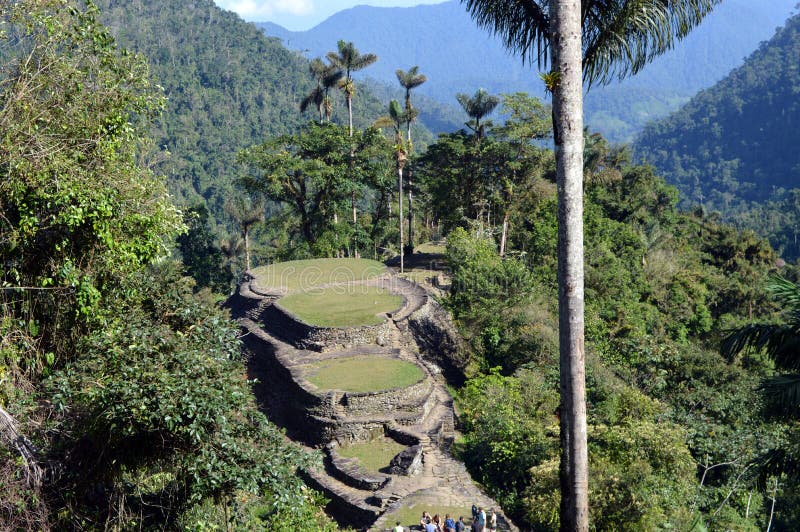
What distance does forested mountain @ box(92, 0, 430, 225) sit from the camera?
262ft

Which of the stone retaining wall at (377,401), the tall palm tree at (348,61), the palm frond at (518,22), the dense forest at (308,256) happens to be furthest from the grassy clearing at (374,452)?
the tall palm tree at (348,61)

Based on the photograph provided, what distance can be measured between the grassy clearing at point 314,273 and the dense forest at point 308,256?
3.48m

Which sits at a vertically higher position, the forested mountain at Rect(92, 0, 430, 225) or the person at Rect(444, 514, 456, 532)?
the forested mountain at Rect(92, 0, 430, 225)

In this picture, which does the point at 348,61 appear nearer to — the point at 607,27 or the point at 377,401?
the point at 377,401

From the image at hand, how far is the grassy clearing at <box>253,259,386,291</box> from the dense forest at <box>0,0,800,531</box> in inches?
137

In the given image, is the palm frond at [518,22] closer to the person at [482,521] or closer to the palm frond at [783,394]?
the palm frond at [783,394]

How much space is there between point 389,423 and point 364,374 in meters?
1.87

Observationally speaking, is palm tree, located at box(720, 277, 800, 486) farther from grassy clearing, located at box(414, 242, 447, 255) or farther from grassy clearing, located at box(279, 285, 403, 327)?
grassy clearing, located at box(414, 242, 447, 255)

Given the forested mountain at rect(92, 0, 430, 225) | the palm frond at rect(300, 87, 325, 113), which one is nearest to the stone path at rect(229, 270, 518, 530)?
the palm frond at rect(300, 87, 325, 113)

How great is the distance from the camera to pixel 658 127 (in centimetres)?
14250

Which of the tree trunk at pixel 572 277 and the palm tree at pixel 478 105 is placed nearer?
the tree trunk at pixel 572 277

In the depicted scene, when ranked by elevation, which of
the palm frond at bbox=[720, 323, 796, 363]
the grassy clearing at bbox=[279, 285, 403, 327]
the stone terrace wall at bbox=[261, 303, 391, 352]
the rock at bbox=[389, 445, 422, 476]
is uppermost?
the palm frond at bbox=[720, 323, 796, 363]

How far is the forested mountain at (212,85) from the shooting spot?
79.9m

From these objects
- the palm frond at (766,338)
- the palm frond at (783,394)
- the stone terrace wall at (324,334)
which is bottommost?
the stone terrace wall at (324,334)
